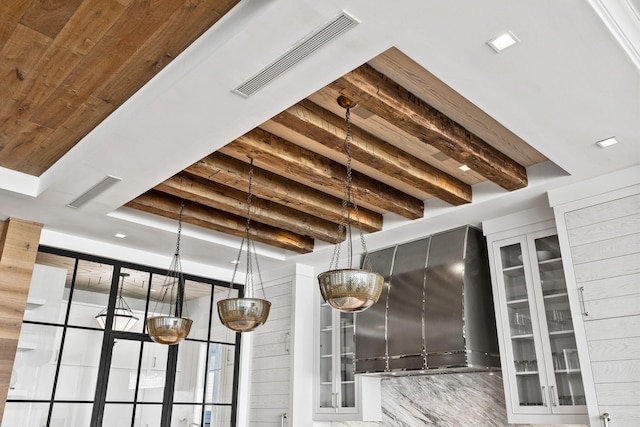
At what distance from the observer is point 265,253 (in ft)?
17.7

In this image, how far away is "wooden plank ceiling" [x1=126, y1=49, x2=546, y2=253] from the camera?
285 cm

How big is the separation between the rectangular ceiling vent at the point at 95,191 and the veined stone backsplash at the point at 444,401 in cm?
312

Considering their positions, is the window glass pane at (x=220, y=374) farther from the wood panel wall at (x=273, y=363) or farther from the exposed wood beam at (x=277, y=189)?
the exposed wood beam at (x=277, y=189)

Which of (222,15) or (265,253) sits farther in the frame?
(265,253)

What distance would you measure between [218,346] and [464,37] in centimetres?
436

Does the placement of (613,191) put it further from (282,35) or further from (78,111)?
(78,111)

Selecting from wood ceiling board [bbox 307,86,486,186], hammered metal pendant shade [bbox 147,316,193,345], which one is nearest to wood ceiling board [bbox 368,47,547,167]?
wood ceiling board [bbox 307,86,486,186]

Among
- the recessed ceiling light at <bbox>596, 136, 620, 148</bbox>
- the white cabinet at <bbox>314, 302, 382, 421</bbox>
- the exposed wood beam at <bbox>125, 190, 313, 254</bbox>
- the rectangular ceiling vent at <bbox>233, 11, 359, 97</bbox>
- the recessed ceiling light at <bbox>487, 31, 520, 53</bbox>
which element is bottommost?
the white cabinet at <bbox>314, 302, 382, 421</bbox>

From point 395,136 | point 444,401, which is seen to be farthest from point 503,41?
point 444,401

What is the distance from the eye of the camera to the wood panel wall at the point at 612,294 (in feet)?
10.1

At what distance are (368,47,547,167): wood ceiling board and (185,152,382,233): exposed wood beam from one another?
130 centimetres

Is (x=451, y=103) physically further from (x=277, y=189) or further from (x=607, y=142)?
(x=277, y=189)

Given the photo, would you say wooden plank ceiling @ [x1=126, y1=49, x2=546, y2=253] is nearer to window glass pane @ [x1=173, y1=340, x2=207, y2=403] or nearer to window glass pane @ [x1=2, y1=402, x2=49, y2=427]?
window glass pane @ [x1=173, y1=340, x2=207, y2=403]

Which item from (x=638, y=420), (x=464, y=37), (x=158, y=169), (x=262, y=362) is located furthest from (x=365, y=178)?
(x=262, y=362)
